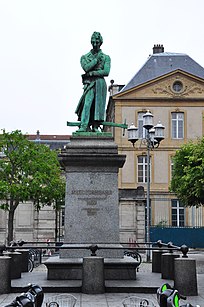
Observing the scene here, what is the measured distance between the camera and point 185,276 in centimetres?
1134

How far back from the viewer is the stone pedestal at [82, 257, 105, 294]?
441 inches

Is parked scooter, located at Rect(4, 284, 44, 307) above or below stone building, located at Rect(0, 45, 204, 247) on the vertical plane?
below

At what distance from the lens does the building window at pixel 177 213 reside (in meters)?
46.8

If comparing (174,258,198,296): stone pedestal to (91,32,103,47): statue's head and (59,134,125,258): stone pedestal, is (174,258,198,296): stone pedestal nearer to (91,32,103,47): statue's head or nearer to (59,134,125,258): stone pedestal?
(59,134,125,258): stone pedestal

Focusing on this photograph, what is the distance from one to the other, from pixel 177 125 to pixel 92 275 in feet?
128

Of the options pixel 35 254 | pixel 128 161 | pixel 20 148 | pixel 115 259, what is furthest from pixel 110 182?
pixel 128 161

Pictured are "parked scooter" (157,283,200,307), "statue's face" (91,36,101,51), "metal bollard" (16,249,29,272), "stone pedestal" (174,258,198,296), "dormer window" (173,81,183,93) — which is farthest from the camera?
"dormer window" (173,81,183,93)

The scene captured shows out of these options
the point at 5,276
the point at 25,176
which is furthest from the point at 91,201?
the point at 25,176

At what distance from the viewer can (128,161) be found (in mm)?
48969

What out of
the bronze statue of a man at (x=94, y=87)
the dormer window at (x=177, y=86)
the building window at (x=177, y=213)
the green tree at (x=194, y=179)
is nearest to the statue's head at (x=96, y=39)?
the bronze statue of a man at (x=94, y=87)

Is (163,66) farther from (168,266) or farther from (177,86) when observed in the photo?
(168,266)

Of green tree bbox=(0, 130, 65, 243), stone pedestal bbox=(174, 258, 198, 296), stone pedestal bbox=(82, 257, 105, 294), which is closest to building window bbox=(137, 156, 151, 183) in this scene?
green tree bbox=(0, 130, 65, 243)

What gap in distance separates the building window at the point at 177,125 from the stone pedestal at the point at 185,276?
126 feet

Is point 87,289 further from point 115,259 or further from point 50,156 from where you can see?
point 50,156
